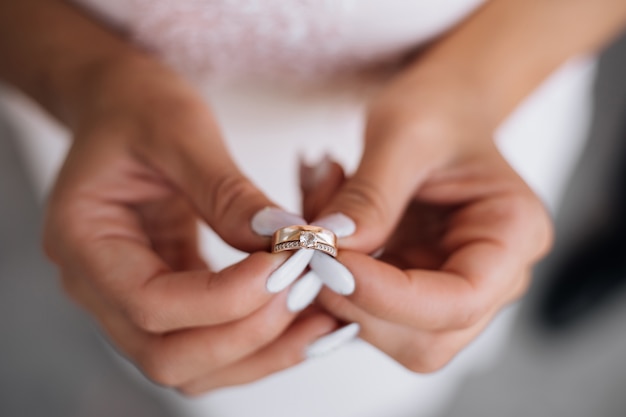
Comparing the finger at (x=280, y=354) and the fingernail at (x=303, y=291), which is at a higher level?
the fingernail at (x=303, y=291)

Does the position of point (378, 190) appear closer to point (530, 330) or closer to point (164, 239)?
point (164, 239)

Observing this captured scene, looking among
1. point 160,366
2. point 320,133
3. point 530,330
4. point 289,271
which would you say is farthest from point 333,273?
point 530,330

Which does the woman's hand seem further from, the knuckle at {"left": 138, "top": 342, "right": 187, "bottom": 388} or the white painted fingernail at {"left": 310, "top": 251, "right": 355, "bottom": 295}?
the knuckle at {"left": 138, "top": 342, "right": 187, "bottom": 388}

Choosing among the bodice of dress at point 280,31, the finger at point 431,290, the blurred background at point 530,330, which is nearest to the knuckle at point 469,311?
the finger at point 431,290

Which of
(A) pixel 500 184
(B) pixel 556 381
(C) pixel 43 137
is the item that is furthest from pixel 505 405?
(C) pixel 43 137

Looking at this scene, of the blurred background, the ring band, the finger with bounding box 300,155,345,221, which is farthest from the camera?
the blurred background

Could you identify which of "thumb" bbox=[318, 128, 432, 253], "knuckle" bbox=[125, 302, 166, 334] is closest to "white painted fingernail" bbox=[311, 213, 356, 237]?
"thumb" bbox=[318, 128, 432, 253]

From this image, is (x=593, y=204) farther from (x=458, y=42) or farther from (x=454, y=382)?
(x=458, y=42)

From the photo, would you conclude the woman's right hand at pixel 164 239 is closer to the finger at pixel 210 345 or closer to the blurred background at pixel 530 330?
the finger at pixel 210 345
